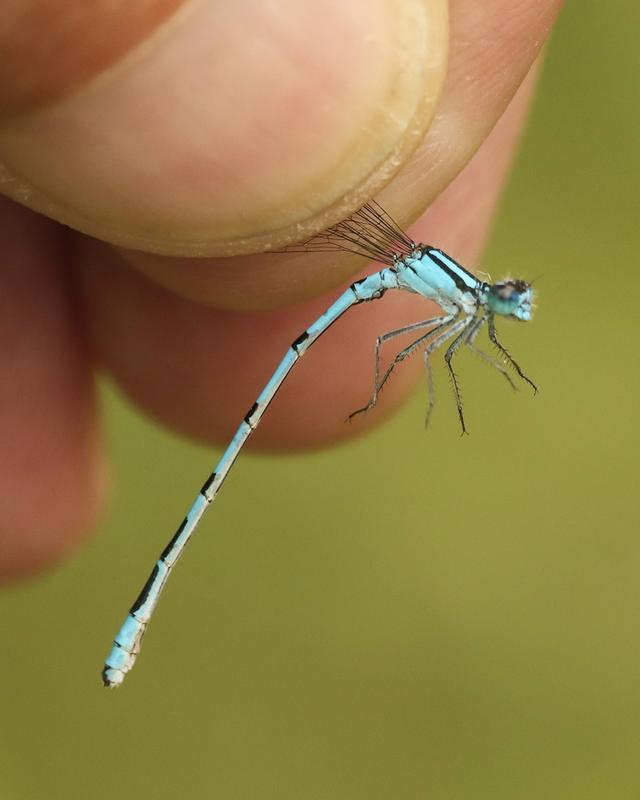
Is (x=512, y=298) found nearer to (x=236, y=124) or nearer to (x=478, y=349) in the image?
(x=478, y=349)

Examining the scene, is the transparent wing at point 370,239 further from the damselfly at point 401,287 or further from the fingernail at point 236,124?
the fingernail at point 236,124

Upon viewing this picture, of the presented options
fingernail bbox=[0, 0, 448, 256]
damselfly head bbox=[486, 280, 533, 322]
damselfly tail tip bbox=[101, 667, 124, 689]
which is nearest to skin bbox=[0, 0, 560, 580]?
fingernail bbox=[0, 0, 448, 256]

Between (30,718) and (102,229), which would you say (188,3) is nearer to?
(102,229)

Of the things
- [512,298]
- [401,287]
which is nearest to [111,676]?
[401,287]

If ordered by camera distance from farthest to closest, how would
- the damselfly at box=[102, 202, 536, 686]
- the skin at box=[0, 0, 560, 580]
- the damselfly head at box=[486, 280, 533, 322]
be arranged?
the damselfly at box=[102, 202, 536, 686] < the damselfly head at box=[486, 280, 533, 322] < the skin at box=[0, 0, 560, 580]

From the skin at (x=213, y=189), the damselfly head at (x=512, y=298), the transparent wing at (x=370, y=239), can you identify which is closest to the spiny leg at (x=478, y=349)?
the damselfly head at (x=512, y=298)

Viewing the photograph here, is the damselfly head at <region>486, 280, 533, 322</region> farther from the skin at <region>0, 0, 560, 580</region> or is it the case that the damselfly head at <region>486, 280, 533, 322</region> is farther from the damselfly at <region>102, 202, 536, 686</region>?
the skin at <region>0, 0, 560, 580</region>
